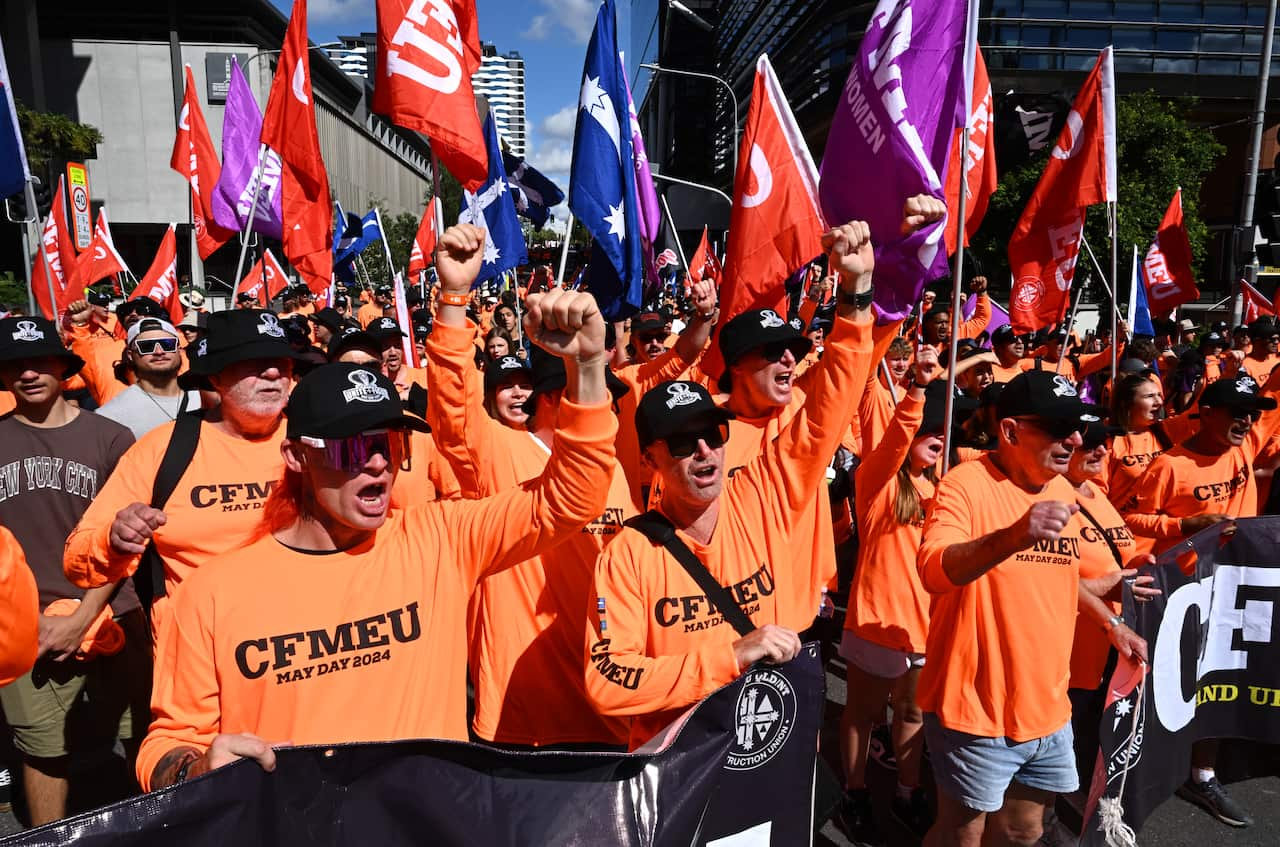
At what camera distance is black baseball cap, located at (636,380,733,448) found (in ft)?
8.91

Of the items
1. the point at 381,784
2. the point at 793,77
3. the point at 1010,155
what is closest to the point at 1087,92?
the point at 1010,155

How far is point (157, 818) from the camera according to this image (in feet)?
5.73

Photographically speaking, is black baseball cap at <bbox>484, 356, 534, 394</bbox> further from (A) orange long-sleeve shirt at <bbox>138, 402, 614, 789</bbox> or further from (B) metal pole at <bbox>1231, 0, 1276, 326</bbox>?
(B) metal pole at <bbox>1231, 0, 1276, 326</bbox>

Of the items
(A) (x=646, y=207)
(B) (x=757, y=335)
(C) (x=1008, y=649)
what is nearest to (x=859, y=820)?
(C) (x=1008, y=649)

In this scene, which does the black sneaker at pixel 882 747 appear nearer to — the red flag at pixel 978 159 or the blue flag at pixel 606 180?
the blue flag at pixel 606 180

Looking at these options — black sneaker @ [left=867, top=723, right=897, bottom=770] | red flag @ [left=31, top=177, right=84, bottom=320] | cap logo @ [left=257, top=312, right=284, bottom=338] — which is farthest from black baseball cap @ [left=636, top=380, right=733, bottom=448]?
red flag @ [left=31, top=177, right=84, bottom=320]

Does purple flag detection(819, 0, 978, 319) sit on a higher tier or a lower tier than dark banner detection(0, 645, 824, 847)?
higher

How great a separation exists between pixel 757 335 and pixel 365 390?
189 cm

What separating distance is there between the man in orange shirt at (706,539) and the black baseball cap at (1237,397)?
2857 mm

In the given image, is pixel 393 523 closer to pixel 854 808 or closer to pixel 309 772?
pixel 309 772

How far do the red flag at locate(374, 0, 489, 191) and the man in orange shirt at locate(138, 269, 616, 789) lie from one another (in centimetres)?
274

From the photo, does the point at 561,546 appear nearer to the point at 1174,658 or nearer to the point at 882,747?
the point at 882,747

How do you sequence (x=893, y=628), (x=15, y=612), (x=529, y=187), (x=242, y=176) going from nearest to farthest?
1. (x=15, y=612)
2. (x=893, y=628)
3. (x=242, y=176)
4. (x=529, y=187)

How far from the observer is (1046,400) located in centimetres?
315
